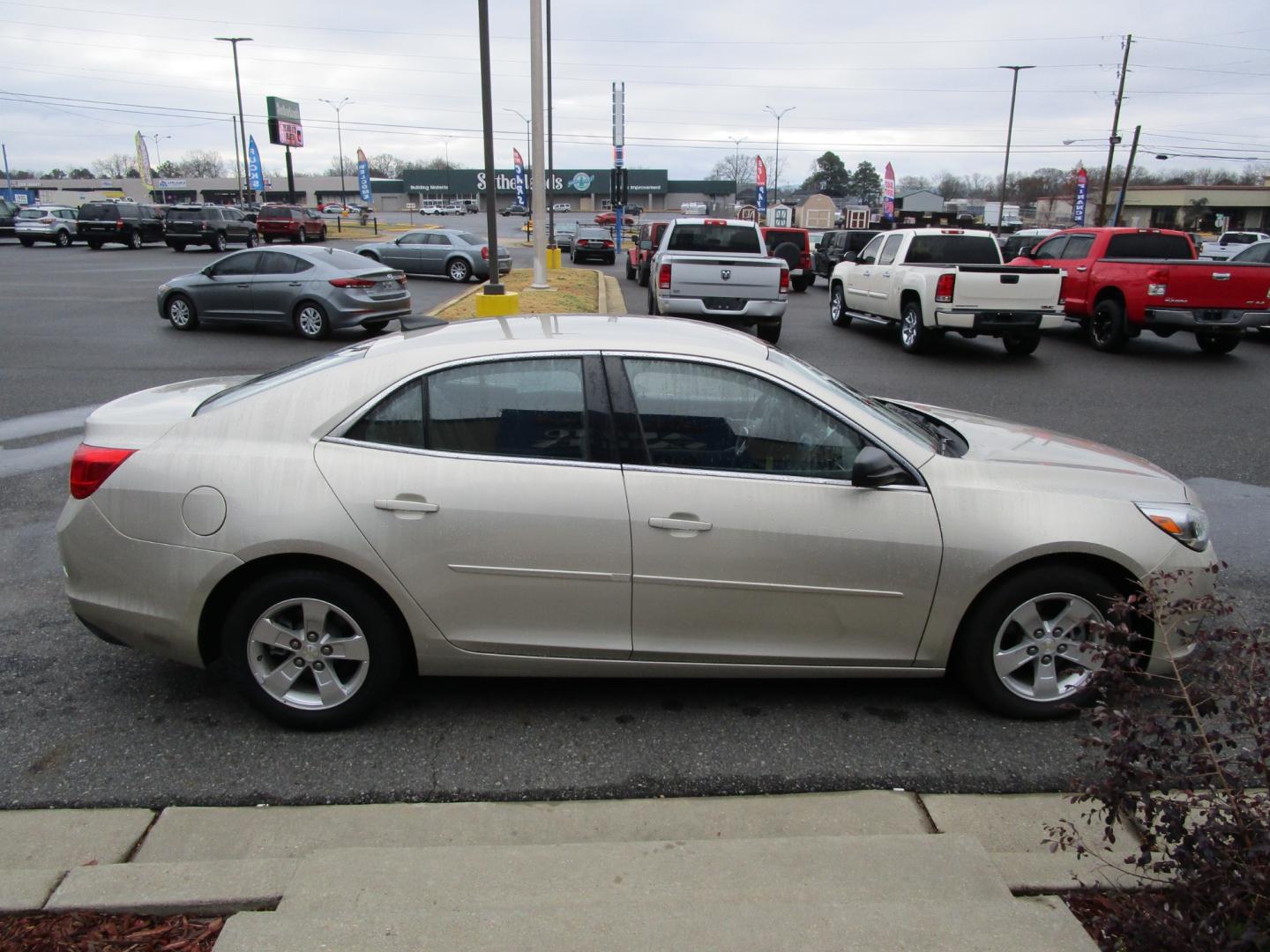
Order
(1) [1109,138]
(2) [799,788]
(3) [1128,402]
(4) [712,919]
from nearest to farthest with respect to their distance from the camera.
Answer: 1. (4) [712,919]
2. (2) [799,788]
3. (3) [1128,402]
4. (1) [1109,138]

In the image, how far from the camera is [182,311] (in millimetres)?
15953

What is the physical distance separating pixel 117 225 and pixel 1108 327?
3821 cm

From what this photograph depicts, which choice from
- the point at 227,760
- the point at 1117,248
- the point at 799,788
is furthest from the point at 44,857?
the point at 1117,248

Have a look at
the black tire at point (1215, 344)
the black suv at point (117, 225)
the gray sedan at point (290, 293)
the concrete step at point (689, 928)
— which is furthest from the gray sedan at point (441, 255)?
the concrete step at point (689, 928)

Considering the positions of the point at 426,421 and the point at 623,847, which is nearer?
the point at 623,847

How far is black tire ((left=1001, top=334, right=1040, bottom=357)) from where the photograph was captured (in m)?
14.2

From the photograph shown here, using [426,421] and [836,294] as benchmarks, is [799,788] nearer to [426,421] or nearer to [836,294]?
[426,421]

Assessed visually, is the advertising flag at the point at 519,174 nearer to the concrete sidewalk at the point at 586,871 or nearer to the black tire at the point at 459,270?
the black tire at the point at 459,270

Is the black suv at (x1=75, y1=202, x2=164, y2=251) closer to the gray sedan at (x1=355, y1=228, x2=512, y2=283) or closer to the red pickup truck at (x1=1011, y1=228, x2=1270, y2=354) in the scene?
the gray sedan at (x1=355, y1=228, x2=512, y2=283)

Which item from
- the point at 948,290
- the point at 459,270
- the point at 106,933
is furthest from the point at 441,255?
the point at 106,933

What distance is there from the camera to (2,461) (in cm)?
767

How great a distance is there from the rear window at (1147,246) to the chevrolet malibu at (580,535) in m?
13.3

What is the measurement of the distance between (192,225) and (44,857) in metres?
39.6

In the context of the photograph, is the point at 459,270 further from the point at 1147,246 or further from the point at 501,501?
the point at 501,501
